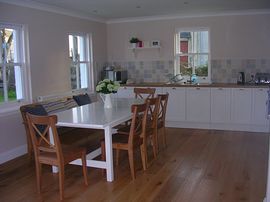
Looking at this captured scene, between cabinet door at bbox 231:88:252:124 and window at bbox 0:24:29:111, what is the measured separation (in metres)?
3.77

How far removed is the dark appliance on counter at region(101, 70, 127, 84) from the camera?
281 inches

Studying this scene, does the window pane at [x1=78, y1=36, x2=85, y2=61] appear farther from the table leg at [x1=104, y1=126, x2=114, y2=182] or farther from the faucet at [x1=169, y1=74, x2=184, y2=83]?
the table leg at [x1=104, y1=126, x2=114, y2=182]

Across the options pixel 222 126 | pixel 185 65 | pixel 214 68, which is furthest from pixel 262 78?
pixel 185 65

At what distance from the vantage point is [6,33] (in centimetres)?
482

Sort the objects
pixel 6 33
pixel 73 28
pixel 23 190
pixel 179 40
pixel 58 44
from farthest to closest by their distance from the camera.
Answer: pixel 179 40
pixel 73 28
pixel 58 44
pixel 6 33
pixel 23 190

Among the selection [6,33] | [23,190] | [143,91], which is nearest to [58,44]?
[6,33]

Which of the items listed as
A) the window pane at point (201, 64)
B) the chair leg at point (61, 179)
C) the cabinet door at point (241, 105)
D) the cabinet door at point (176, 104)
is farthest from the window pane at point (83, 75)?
the chair leg at point (61, 179)

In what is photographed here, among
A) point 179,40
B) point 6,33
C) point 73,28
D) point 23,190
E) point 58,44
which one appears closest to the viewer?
point 23,190

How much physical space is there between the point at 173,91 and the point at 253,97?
5.04ft

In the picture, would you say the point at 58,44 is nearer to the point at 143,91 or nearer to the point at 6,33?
the point at 6,33

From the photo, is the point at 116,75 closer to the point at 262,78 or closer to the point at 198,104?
the point at 198,104

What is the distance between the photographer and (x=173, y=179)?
3.88 meters

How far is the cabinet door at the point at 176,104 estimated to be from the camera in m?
6.59

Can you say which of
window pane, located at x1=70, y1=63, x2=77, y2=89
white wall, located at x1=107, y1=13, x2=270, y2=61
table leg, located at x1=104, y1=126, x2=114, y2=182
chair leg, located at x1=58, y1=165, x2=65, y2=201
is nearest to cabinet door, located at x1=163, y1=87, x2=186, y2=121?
white wall, located at x1=107, y1=13, x2=270, y2=61
